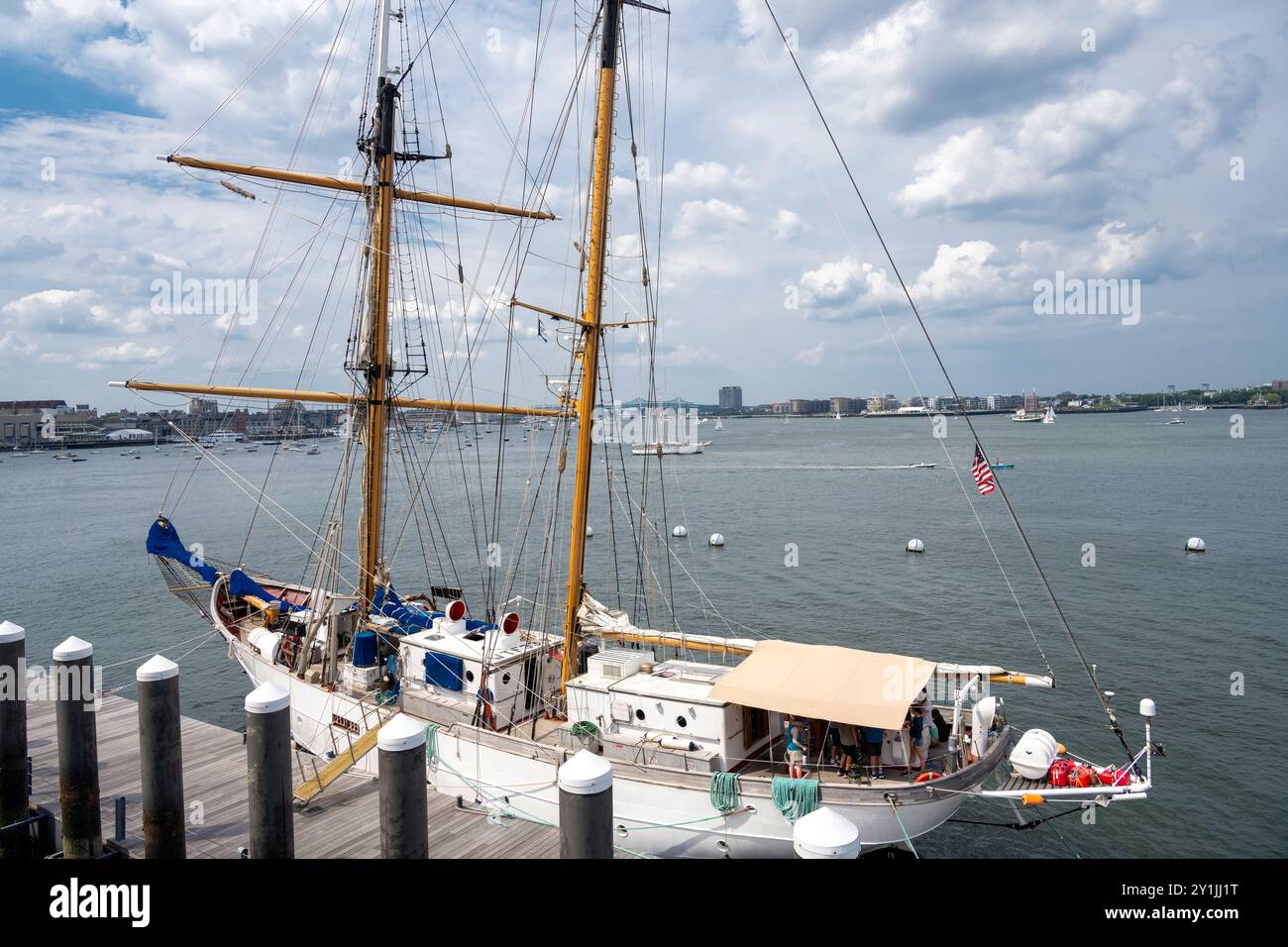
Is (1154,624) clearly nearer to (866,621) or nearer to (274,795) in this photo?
(866,621)

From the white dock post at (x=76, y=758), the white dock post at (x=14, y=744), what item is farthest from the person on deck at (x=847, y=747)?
the white dock post at (x=14, y=744)

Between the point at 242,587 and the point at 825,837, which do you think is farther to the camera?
the point at 242,587

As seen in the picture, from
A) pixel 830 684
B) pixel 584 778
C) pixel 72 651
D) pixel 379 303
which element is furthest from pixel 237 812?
pixel 379 303

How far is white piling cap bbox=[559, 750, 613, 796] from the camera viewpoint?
26.5 feet

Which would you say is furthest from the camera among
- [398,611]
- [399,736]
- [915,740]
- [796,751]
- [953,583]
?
[953,583]

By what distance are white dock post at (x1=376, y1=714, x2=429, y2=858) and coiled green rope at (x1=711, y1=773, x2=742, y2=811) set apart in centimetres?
668

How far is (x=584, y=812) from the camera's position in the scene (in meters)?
8.11

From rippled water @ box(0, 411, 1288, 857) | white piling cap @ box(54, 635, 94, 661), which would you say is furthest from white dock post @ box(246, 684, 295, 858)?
rippled water @ box(0, 411, 1288, 857)

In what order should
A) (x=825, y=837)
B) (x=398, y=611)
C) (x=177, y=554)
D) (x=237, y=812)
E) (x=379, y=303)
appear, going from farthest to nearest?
(x=177, y=554), (x=379, y=303), (x=398, y=611), (x=237, y=812), (x=825, y=837)

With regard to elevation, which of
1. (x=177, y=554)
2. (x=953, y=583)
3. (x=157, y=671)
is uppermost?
(x=157, y=671)

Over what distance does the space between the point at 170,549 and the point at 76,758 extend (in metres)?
18.8

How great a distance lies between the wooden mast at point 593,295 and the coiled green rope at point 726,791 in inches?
211

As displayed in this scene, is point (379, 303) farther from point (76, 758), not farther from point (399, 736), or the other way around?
point (399, 736)
